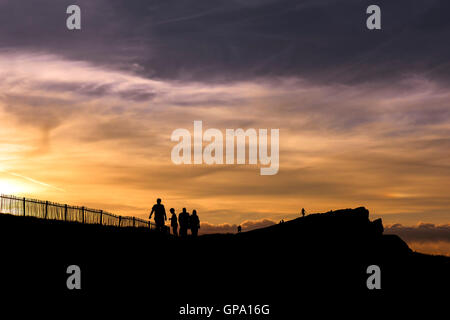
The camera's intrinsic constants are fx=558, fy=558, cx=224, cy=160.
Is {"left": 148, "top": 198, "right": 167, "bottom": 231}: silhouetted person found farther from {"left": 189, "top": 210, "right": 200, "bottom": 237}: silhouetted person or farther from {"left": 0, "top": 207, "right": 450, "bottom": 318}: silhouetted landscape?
{"left": 189, "top": 210, "right": 200, "bottom": 237}: silhouetted person

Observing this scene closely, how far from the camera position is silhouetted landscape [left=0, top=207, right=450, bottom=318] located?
20.2 meters

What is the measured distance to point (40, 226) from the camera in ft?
92.8

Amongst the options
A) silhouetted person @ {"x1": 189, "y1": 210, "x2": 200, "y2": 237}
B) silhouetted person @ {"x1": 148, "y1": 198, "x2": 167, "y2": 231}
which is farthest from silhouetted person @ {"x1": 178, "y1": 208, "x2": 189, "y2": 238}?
silhouetted person @ {"x1": 148, "y1": 198, "x2": 167, "y2": 231}

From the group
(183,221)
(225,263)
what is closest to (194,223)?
(183,221)

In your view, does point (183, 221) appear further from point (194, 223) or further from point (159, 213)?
point (159, 213)

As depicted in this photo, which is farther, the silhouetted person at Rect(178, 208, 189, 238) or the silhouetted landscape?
the silhouetted person at Rect(178, 208, 189, 238)

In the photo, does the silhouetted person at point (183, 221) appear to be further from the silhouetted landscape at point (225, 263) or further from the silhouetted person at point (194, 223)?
the silhouetted landscape at point (225, 263)

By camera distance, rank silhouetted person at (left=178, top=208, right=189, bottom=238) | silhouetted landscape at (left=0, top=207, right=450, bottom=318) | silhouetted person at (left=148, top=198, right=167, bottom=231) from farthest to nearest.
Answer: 1. silhouetted person at (left=178, top=208, right=189, bottom=238)
2. silhouetted person at (left=148, top=198, right=167, bottom=231)
3. silhouetted landscape at (left=0, top=207, right=450, bottom=318)

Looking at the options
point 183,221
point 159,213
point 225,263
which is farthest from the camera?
point 183,221

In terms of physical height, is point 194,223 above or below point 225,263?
above

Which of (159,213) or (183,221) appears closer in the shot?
(159,213)

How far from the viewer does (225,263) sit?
2355cm

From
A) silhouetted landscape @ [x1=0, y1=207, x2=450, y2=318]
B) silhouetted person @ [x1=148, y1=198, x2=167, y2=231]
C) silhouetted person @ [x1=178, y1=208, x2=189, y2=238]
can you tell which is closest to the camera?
silhouetted landscape @ [x1=0, y1=207, x2=450, y2=318]
